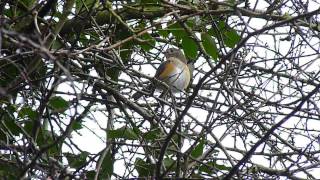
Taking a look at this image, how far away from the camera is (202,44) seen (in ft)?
13.1

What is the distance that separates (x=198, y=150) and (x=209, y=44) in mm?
801

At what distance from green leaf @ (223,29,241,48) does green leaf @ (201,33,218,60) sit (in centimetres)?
11

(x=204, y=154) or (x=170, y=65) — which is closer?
(x=204, y=154)

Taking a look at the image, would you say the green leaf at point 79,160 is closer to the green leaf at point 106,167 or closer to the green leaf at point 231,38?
the green leaf at point 106,167

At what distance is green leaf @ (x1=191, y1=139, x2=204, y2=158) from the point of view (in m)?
3.25

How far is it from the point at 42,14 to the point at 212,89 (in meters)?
1.72

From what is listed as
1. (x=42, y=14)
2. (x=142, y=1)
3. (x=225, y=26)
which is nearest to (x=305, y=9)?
(x=225, y=26)

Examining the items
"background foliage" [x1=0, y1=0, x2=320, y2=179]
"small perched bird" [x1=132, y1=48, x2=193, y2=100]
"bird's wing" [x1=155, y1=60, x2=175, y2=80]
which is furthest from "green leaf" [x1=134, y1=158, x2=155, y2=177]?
"bird's wing" [x1=155, y1=60, x2=175, y2=80]

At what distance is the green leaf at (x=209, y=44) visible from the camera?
3.80 m

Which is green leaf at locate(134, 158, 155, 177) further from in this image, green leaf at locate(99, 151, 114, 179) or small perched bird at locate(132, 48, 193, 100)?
small perched bird at locate(132, 48, 193, 100)

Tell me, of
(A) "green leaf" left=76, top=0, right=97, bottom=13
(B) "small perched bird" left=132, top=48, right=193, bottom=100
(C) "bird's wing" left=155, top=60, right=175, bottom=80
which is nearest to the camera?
(A) "green leaf" left=76, top=0, right=97, bottom=13

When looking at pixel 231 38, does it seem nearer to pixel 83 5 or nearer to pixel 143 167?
pixel 83 5

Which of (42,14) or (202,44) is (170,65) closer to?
(202,44)

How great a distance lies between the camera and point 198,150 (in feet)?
10.7
